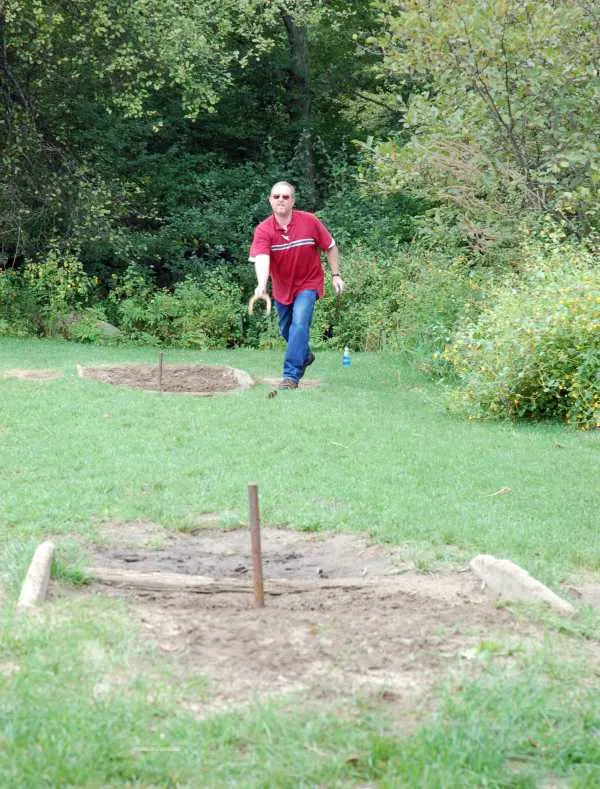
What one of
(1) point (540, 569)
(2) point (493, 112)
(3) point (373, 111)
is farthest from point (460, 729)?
(3) point (373, 111)

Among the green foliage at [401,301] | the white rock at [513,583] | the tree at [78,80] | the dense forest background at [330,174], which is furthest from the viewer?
the tree at [78,80]

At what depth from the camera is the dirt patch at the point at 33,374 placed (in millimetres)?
11758

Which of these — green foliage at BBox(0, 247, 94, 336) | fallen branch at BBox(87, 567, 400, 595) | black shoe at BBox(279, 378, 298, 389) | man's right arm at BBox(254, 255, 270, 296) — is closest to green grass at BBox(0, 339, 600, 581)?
black shoe at BBox(279, 378, 298, 389)

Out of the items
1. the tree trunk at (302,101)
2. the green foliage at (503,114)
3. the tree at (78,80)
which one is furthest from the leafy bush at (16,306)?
the green foliage at (503,114)

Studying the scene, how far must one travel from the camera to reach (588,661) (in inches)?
148

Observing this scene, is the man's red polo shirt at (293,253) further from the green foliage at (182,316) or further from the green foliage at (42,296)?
the green foliage at (42,296)

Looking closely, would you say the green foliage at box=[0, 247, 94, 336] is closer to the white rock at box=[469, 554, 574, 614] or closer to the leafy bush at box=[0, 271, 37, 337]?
the leafy bush at box=[0, 271, 37, 337]

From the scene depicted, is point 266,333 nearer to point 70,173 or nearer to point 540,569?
point 70,173

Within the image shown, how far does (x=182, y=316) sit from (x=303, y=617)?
1517 cm

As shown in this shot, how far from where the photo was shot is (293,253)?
1120 centimetres

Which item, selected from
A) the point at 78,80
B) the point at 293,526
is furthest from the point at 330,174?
the point at 293,526

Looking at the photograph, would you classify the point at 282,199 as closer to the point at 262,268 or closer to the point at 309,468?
the point at 262,268

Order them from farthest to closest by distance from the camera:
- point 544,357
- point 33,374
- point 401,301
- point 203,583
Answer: point 401,301
point 33,374
point 544,357
point 203,583

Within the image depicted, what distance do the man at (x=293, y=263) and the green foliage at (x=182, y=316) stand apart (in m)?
7.11
